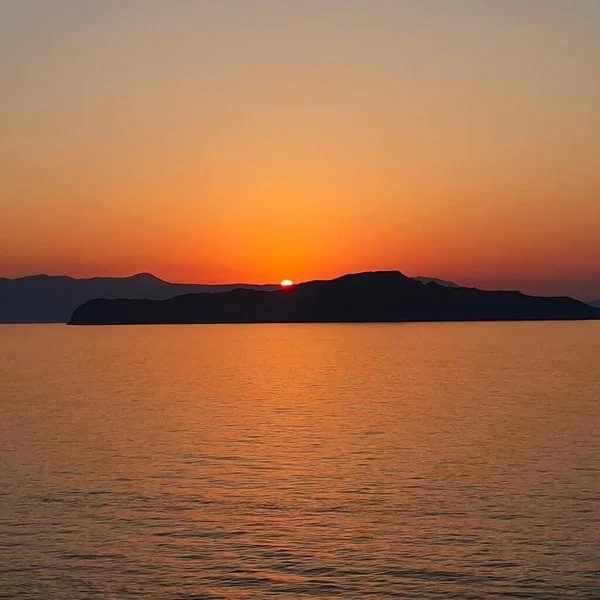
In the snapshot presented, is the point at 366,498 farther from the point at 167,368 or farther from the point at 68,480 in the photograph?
the point at 167,368

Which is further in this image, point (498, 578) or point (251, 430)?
point (251, 430)

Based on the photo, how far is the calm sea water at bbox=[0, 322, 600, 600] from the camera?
97.3ft

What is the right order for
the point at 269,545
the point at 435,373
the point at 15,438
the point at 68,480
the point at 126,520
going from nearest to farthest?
the point at 269,545
the point at 126,520
the point at 68,480
the point at 15,438
the point at 435,373

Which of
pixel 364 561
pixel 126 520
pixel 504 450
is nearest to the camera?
pixel 364 561

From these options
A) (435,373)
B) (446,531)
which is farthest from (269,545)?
(435,373)

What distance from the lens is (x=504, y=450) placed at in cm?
5619

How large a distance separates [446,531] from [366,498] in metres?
7.07

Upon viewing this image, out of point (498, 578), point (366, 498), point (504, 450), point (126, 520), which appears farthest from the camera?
point (504, 450)

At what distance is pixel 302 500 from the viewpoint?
41469mm

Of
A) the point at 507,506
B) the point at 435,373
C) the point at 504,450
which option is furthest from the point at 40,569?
the point at 435,373

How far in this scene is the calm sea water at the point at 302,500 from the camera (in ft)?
97.3

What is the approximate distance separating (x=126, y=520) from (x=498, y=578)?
16.4 m

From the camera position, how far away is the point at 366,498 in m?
41.7

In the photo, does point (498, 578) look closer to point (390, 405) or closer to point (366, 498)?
point (366, 498)
